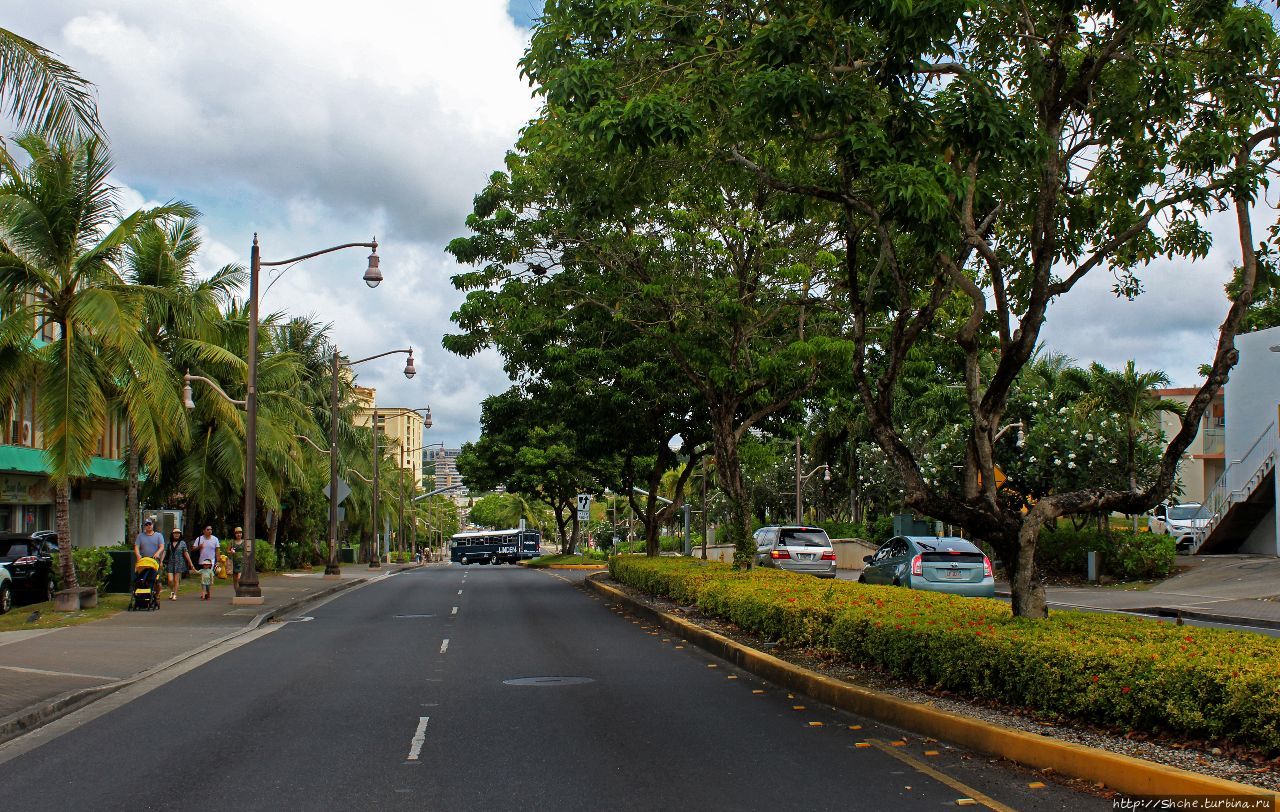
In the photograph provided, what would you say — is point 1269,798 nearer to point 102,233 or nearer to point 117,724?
point 117,724

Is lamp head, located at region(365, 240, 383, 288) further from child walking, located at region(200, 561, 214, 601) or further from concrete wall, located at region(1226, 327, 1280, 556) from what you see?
concrete wall, located at region(1226, 327, 1280, 556)

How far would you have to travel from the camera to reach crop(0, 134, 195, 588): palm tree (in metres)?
19.4

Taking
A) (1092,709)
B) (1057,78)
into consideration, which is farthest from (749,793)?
(1057,78)

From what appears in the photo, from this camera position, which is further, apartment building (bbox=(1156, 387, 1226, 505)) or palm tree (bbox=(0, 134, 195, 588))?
apartment building (bbox=(1156, 387, 1226, 505))

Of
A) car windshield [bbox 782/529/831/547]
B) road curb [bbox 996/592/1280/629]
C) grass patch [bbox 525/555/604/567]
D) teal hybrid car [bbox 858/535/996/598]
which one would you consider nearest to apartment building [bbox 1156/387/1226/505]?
car windshield [bbox 782/529/831/547]

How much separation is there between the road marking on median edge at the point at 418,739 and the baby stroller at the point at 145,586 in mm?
14051

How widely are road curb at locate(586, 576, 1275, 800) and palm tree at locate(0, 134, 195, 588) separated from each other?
13.3 meters

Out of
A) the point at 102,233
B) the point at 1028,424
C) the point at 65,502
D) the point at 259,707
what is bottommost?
the point at 259,707

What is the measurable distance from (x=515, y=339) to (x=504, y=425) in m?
10.1

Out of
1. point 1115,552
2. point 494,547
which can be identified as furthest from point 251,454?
point 494,547

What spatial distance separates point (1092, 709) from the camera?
311 inches

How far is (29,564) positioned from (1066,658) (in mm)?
20978

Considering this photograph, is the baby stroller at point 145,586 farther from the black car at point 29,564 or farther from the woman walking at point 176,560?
the woman walking at point 176,560

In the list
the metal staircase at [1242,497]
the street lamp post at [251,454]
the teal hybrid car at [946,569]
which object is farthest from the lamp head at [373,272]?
the metal staircase at [1242,497]
